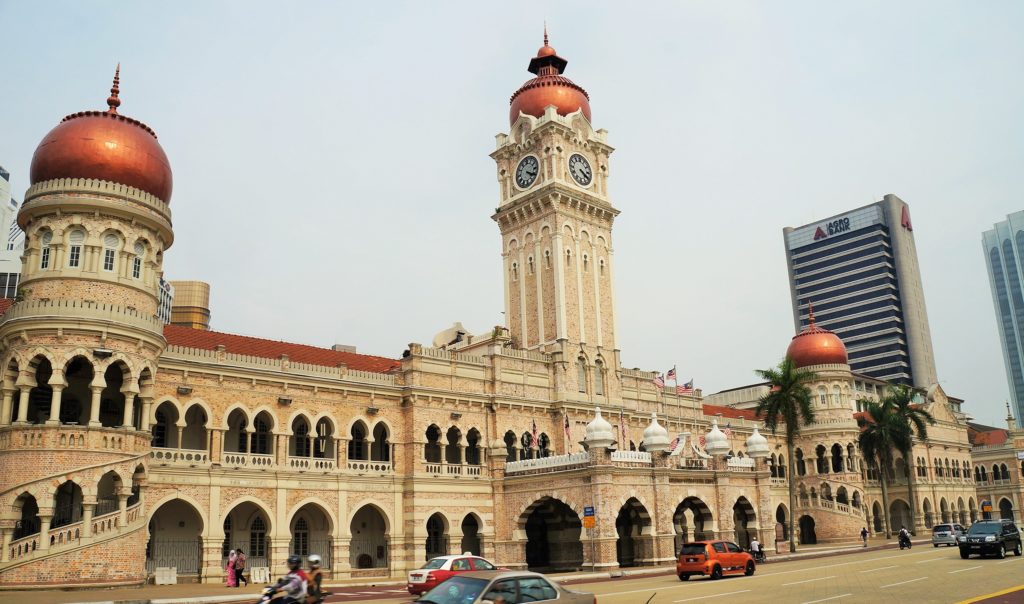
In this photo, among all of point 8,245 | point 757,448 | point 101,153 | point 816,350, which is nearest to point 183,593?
point 101,153

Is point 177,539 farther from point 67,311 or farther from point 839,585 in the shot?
point 839,585

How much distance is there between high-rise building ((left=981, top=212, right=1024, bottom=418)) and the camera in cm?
19275

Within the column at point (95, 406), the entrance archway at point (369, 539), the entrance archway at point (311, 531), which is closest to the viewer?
the column at point (95, 406)

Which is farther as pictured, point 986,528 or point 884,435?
point 884,435

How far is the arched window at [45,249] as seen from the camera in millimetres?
30681

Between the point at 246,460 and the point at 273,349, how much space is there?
748 centimetres

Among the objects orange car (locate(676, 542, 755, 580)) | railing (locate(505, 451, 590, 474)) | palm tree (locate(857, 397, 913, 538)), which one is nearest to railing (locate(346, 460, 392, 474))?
railing (locate(505, 451, 590, 474))

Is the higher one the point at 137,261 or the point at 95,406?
the point at 137,261

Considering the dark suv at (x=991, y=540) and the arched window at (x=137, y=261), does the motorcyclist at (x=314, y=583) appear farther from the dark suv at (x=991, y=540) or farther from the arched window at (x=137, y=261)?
the dark suv at (x=991, y=540)

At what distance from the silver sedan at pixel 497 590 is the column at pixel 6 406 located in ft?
71.9

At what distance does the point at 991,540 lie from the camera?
31.8m

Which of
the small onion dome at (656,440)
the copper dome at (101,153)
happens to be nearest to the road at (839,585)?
the small onion dome at (656,440)

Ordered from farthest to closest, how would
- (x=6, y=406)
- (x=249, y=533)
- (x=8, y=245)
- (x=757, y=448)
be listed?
(x=8, y=245) → (x=757, y=448) → (x=249, y=533) → (x=6, y=406)

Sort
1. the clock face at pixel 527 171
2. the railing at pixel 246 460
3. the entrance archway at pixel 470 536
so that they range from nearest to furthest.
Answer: the railing at pixel 246 460 → the entrance archway at pixel 470 536 → the clock face at pixel 527 171
